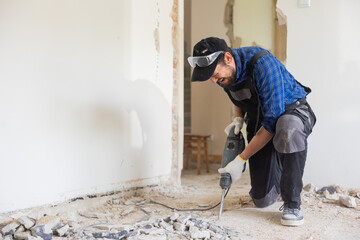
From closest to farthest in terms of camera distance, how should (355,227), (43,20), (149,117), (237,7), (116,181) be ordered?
(355,227), (43,20), (116,181), (149,117), (237,7)

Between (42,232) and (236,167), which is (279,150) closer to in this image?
(236,167)

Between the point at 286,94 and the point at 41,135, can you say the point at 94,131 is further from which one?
the point at 286,94

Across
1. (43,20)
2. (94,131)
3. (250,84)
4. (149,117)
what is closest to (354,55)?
(250,84)

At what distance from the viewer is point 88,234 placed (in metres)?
1.88

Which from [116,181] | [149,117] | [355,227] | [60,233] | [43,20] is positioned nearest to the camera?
[60,233]

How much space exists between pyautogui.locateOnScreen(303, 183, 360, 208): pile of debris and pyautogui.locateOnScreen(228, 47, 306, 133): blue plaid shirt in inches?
35.5

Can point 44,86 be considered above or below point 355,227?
above

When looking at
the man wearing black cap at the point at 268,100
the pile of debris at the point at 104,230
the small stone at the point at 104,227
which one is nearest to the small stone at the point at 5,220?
the pile of debris at the point at 104,230

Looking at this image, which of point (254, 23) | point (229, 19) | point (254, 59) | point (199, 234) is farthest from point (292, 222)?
point (229, 19)

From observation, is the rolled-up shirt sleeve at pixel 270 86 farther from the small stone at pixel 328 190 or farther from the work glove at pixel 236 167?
the small stone at pixel 328 190

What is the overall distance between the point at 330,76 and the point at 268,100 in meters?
1.09

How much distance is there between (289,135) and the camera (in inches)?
76.0

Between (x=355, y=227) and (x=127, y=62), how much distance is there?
1.96 metres

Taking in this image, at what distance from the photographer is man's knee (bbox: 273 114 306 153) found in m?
1.94
